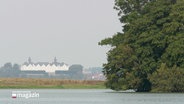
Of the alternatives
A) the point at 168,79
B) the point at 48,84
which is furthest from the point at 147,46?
the point at 48,84

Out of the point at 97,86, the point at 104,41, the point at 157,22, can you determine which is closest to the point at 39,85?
the point at 97,86

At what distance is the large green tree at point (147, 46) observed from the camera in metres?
89.9

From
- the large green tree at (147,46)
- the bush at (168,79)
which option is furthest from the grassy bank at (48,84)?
the bush at (168,79)

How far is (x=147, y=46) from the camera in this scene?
9256 cm

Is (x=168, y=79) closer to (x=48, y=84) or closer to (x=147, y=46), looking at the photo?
(x=147, y=46)

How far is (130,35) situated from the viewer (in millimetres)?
95188

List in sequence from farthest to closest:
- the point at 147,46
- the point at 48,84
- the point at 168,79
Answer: the point at 48,84
the point at 147,46
the point at 168,79

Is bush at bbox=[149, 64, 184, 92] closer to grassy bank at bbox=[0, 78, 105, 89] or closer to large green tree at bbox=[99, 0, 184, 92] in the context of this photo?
large green tree at bbox=[99, 0, 184, 92]

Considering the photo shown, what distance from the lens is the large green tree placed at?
89938 millimetres

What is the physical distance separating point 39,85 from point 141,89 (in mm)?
31410

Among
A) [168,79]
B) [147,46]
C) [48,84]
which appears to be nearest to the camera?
[168,79]

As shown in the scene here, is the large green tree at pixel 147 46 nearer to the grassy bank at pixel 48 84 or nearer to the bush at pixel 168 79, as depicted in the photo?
the bush at pixel 168 79

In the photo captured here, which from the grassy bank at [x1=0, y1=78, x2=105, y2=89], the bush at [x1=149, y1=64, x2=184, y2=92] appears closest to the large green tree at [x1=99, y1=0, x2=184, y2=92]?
the bush at [x1=149, y1=64, x2=184, y2=92]

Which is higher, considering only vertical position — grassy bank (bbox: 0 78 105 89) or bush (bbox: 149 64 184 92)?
grassy bank (bbox: 0 78 105 89)
